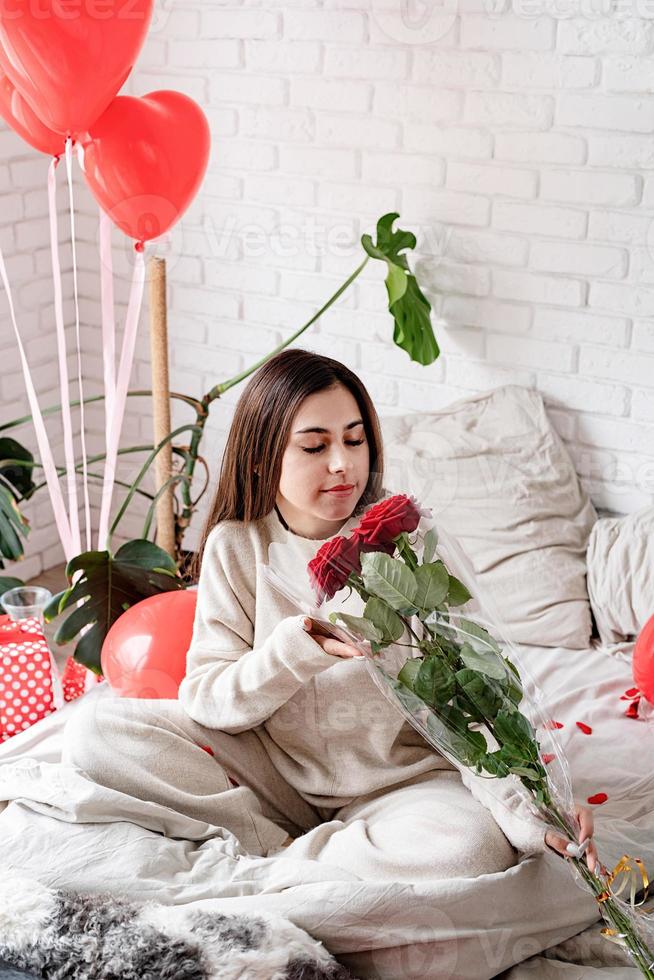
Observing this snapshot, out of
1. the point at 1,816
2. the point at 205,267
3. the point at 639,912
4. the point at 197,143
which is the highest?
the point at 197,143

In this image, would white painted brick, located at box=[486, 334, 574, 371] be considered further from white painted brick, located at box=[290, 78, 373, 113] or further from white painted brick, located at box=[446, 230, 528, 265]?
white painted brick, located at box=[290, 78, 373, 113]

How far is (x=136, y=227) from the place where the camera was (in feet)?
6.86

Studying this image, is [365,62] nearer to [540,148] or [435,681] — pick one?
[540,148]

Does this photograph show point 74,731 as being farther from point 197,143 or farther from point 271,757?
point 197,143

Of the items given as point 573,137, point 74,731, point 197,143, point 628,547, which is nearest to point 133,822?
point 74,731

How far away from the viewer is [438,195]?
2430mm

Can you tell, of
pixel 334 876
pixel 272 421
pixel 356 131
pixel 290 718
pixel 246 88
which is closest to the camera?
pixel 334 876

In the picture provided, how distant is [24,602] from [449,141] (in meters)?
1.27

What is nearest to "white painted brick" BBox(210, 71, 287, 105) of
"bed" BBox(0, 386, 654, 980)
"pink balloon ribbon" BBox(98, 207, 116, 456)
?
"pink balloon ribbon" BBox(98, 207, 116, 456)

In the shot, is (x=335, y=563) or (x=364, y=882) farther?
(x=364, y=882)

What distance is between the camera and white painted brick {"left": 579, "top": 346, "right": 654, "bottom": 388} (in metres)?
2.28

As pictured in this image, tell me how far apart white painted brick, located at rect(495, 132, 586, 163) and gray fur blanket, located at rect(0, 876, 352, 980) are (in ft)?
5.16

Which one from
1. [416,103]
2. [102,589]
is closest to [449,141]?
[416,103]

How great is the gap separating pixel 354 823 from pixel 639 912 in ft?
1.31
